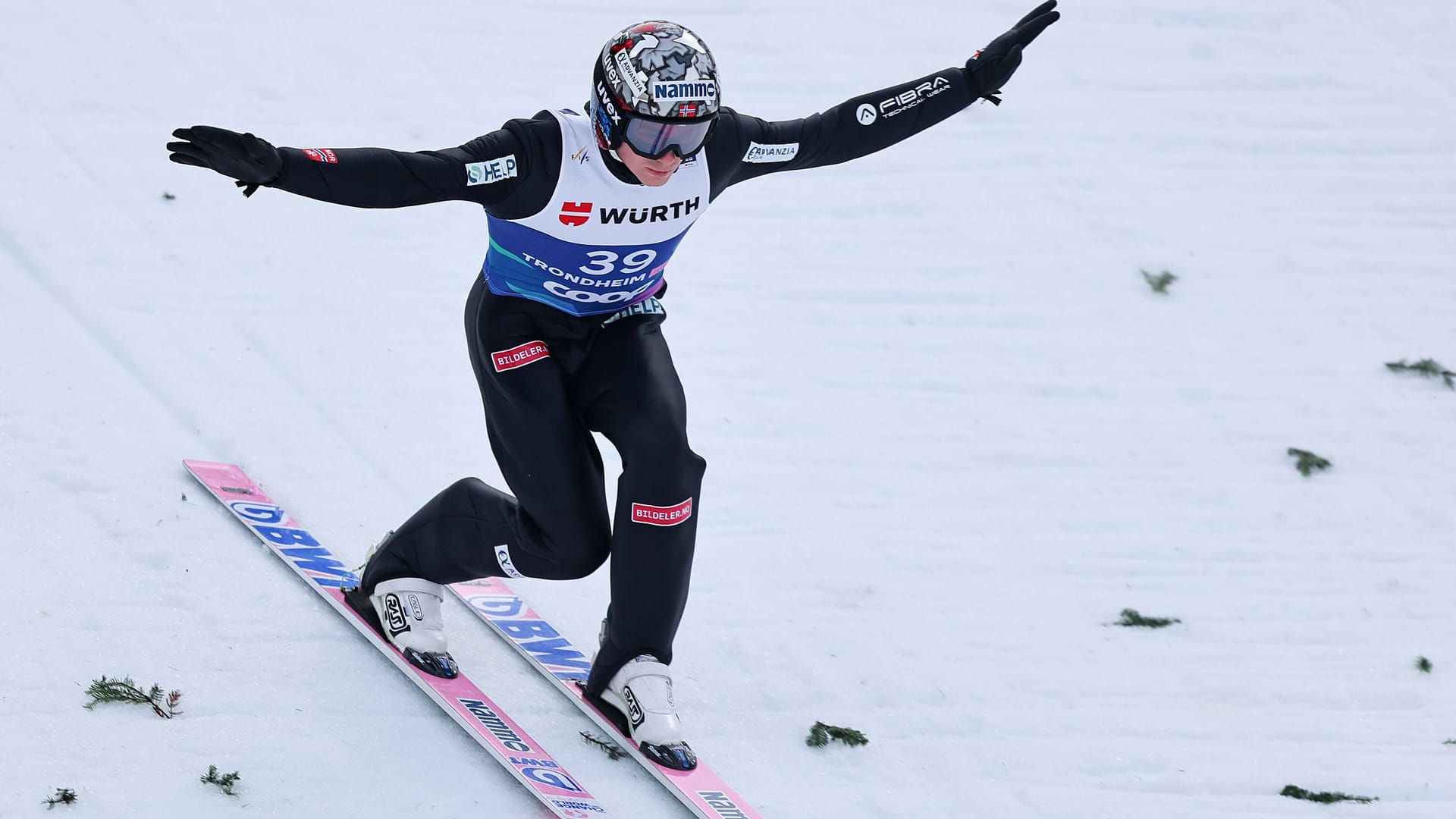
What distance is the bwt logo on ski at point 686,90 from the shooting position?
12.1 ft

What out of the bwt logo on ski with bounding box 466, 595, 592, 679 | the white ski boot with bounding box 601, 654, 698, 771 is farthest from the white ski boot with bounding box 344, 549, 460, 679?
the white ski boot with bounding box 601, 654, 698, 771

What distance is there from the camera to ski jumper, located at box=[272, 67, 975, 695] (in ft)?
12.8

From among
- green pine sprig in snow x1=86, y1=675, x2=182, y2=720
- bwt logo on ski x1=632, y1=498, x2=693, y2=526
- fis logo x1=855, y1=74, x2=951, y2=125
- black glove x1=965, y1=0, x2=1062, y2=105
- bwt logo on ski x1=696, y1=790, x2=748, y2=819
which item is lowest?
bwt logo on ski x1=696, y1=790, x2=748, y2=819

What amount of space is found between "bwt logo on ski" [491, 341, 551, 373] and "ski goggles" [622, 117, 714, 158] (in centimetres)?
64

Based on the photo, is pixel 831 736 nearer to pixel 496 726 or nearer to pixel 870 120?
pixel 496 726

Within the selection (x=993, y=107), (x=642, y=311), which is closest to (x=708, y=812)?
(x=642, y=311)

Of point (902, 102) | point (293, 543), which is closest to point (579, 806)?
point (293, 543)

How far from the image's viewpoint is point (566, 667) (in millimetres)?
4543

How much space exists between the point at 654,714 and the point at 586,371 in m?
1.01

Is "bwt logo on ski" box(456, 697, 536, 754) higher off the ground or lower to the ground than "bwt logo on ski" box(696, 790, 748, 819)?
higher

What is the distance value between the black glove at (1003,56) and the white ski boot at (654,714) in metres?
2.04

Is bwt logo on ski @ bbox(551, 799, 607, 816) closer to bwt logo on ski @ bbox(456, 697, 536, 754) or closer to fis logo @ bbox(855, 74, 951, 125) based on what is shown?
bwt logo on ski @ bbox(456, 697, 536, 754)

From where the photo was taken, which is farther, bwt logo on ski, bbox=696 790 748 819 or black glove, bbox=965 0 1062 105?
black glove, bbox=965 0 1062 105

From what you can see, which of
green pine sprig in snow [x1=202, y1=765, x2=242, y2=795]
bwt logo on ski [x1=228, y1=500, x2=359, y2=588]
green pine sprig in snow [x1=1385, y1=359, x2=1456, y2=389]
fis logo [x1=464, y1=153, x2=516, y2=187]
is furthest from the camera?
green pine sprig in snow [x1=1385, y1=359, x2=1456, y2=389]
